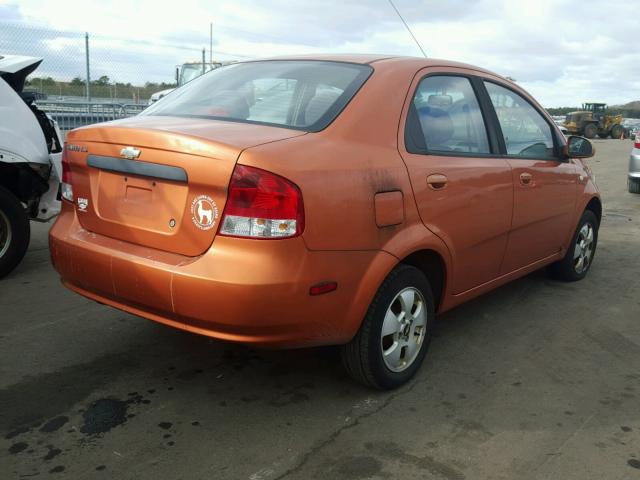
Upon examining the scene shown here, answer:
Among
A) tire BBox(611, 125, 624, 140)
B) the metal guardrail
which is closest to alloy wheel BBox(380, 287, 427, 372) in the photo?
the metal guardrail

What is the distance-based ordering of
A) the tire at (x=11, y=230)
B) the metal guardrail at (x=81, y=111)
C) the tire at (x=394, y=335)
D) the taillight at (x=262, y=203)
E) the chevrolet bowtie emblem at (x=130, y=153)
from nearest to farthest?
1. the taillight at (x=262, y=203)
2. the chevrolet bowtie emblem at (x=130, y=153)
3. the tire at (x=394, y=335)
4. the tire at (x=11, y=230)
5. the metal guardrail at (x=81, y=111)

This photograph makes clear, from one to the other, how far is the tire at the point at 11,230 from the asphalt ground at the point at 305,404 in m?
0.59

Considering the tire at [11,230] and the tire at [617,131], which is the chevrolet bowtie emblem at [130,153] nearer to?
the tire at [11,230]

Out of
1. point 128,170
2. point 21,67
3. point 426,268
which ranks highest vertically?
point 21,67

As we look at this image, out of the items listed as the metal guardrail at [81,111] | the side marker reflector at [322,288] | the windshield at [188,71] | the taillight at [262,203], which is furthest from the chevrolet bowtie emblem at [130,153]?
the windshield at [188,71]

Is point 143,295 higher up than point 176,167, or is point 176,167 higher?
point 176,167

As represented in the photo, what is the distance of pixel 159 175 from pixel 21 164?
2.88 m

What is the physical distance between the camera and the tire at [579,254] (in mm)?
5180

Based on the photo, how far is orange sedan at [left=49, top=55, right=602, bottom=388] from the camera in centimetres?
263

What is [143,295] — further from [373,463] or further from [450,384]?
[450,384]

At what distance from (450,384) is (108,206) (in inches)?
76.3

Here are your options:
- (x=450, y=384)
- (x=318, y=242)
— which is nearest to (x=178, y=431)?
(x=318, y=242)

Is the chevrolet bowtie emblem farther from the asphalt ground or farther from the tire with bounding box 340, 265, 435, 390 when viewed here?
the tire with bounding box 340, 265, 435, 390

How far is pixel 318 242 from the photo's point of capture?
270 centimetres
